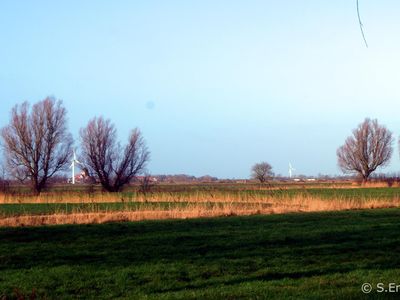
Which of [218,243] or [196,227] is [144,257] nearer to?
[218,243]

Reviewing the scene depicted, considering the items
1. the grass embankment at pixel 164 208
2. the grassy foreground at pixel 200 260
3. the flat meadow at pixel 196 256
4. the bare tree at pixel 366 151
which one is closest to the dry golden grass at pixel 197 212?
the grass embankment at pixel 164 208

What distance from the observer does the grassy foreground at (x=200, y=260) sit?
1055 cm

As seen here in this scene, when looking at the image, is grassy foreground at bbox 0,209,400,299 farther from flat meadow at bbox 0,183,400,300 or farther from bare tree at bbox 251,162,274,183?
bare tree at bbox 251,162,274,183

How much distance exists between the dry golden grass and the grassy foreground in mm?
2858

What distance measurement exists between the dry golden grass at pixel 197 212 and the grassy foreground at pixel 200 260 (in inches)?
113

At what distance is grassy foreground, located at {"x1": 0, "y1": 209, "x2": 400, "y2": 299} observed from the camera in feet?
34.6

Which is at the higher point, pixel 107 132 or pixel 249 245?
pixel 107 132

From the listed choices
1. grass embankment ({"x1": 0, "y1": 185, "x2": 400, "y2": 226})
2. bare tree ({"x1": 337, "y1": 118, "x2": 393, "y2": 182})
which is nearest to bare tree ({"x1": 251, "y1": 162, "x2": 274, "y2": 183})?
bare tree ({"x1": 337, "y1": 118, "x2": 393, "y2": 182})

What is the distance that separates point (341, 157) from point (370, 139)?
6.60m

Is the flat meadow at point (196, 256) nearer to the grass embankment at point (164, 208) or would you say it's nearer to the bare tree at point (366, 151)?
the grass embankment at point (164, 208)

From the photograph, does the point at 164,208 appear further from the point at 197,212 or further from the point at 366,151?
the point at 366,151

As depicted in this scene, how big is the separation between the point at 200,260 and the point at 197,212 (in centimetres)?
1430

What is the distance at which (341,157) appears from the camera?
113250 millimetres

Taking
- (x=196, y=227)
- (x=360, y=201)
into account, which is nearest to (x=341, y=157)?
(x=360, y=201)
